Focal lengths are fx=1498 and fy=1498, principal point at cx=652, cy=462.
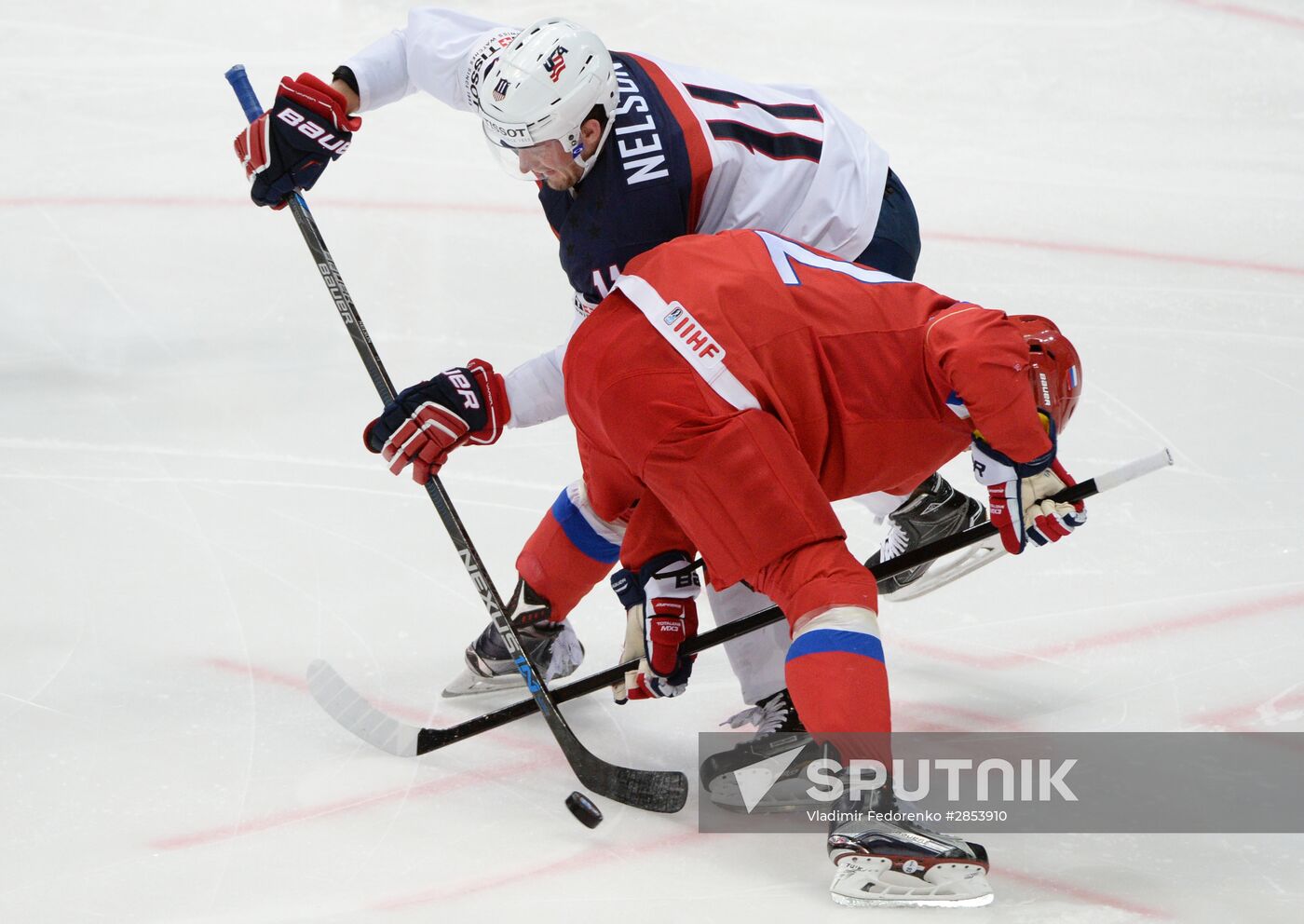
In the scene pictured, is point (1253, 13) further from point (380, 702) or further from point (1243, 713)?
point (380, 702)

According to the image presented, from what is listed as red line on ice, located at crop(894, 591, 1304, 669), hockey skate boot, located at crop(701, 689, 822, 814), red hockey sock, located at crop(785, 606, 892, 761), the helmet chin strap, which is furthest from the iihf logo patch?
red line on ice, located at crop(894, 591, 1304, 669)

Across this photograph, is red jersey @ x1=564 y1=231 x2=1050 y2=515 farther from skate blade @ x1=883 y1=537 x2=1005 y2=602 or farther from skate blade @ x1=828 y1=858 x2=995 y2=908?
skate blade @ x1=883 y1=537 x2=1005 y2=602

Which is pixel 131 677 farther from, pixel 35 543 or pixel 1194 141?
pixel 1194 141

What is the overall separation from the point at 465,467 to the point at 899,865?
2.06 meters

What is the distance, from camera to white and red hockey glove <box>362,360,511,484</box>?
2.75 metres

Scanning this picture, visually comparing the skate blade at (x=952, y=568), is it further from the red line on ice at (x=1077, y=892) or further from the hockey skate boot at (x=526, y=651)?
the red line on ice at (x=1077, y=892)

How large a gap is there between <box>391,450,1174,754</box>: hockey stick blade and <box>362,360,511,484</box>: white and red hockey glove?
Result: 0.49m

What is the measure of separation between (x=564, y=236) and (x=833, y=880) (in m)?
1.24

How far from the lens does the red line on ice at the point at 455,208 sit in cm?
482

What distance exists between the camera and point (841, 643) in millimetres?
2186

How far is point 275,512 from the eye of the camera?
3768mm

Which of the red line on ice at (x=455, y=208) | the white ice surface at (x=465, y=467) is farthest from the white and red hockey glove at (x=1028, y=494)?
the red line on ice at (x=455, y=208)

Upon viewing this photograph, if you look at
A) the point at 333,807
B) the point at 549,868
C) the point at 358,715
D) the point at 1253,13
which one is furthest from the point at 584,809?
the point at 1253,13

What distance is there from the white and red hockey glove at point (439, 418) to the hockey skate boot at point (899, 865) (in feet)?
3.36
